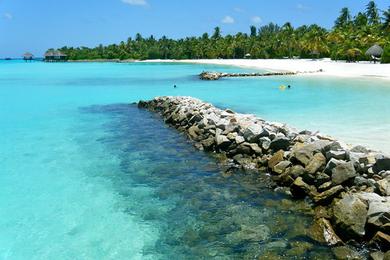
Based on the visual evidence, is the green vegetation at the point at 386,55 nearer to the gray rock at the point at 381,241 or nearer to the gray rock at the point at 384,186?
the gray rock at the point at 384,186

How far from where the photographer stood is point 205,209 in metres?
9.92

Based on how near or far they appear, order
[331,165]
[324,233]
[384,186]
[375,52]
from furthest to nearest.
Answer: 1. [375,52]
2. [331,165]
3. [384,186]
4. [324,233]

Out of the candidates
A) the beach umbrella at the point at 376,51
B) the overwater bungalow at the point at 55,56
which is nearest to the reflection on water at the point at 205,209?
the beach umbrella at the point at 376,51

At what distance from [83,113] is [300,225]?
22117 mm

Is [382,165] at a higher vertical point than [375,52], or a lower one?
lower

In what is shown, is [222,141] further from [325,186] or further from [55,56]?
[55,56]

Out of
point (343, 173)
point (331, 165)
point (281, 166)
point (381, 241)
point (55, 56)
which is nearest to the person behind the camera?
point (381, 241)

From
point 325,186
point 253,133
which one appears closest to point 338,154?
point 325,186

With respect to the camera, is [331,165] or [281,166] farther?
[281,166]

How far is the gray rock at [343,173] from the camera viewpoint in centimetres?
965

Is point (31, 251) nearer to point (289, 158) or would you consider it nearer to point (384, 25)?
point (289, 158)

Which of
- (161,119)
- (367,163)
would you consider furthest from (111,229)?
(161,119)

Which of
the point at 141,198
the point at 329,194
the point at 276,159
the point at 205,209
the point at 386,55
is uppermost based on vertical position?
the point at 386,55

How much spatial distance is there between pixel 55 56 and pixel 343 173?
184072 millimetres
